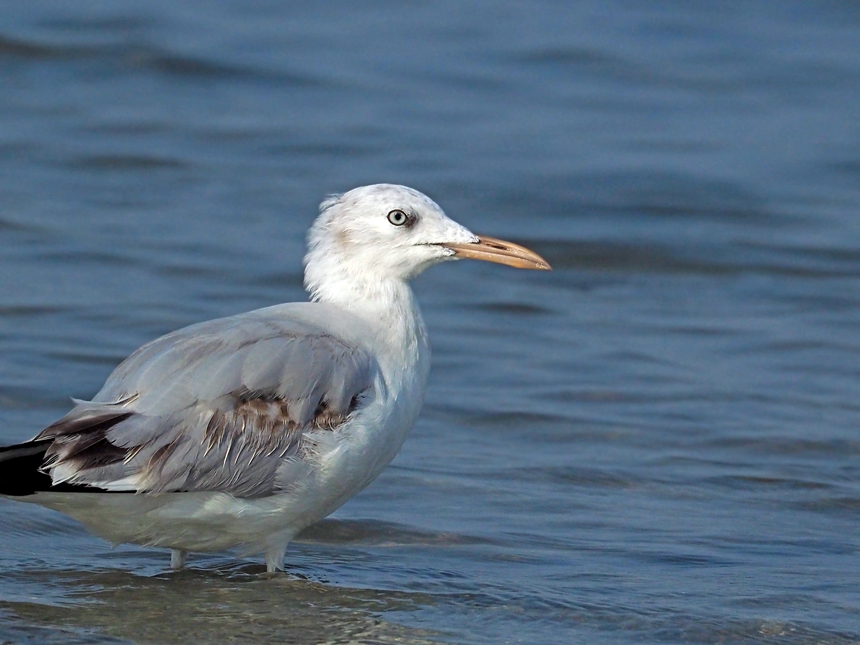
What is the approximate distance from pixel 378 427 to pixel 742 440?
3019mm

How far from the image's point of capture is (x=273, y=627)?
5.31 m

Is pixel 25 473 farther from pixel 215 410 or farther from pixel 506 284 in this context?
pixel 506 284

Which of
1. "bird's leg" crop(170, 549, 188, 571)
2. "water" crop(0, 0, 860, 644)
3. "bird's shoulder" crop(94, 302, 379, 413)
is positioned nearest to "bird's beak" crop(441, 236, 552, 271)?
"bird's shoulder" crop(94, 302, 379, 413)

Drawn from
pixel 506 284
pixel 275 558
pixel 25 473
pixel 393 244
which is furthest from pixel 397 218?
pixel 506 284

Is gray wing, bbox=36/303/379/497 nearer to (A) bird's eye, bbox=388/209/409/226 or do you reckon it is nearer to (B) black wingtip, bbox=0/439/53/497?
(B) black wingtip, bbox=0/439/53/497

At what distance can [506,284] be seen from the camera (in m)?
11.1

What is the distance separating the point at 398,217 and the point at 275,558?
1.53 meters

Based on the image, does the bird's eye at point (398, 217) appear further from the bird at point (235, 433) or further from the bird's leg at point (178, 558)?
the bird's leg at point (178, 558)

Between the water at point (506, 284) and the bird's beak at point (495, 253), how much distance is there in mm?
1239

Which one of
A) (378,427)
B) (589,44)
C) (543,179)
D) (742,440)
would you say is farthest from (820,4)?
(378,427)

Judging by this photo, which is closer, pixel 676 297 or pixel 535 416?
pixel 535 416

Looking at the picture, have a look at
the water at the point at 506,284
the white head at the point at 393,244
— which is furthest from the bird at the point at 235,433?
the water at the point at 506,284

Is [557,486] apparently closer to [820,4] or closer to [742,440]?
[742,440]

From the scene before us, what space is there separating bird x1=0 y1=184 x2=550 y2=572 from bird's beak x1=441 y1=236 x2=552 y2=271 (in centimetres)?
39
